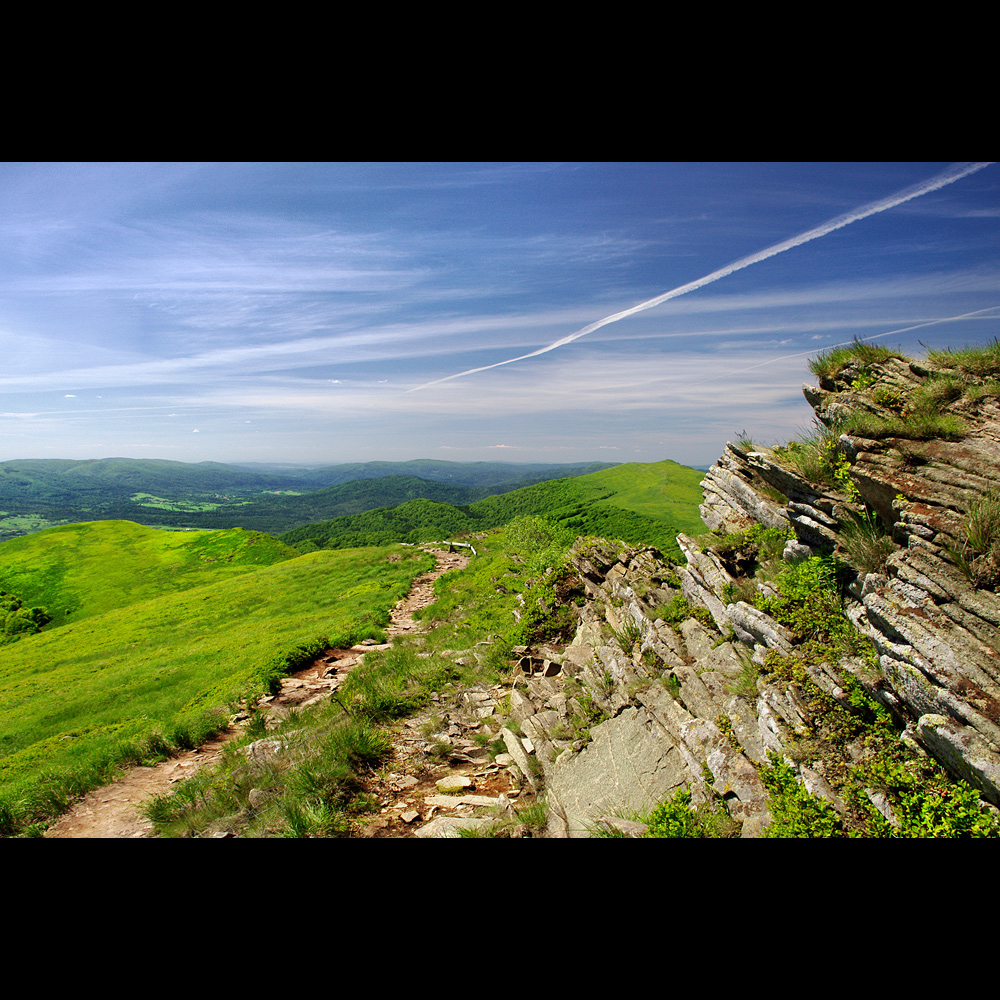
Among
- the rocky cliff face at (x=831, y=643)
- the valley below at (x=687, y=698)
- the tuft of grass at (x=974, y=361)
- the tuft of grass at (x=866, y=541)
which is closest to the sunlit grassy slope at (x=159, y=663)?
the valley below at (x=687, y=698)

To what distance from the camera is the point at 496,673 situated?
13.8 metres

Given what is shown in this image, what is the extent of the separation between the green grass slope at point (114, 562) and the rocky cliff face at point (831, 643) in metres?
60.2

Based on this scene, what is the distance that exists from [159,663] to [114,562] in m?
53.3

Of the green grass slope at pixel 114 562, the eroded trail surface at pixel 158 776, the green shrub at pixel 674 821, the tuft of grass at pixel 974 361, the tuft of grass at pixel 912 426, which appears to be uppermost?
the tuft of grass at pixel 974 361

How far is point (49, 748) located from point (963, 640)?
82.6 feet

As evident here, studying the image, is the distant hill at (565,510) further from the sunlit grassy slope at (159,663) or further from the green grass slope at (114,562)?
the sunlit grassy slope at (159,663)

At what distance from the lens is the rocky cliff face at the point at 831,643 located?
18.2 ft

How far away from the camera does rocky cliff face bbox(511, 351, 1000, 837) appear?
5.55 m

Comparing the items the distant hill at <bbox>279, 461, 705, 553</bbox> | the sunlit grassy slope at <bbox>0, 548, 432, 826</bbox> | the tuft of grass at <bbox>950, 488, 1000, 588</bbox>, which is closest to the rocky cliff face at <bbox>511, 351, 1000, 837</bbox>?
the tuft of grass at <bbox>950, 488, 1000, 588</bbox>

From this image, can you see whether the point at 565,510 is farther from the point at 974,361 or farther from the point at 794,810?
the point at 794,810

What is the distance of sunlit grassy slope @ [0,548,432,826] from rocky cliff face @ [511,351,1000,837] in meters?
12.1

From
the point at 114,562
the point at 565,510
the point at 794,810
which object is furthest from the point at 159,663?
the point at 565,510

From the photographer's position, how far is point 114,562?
196 ft
